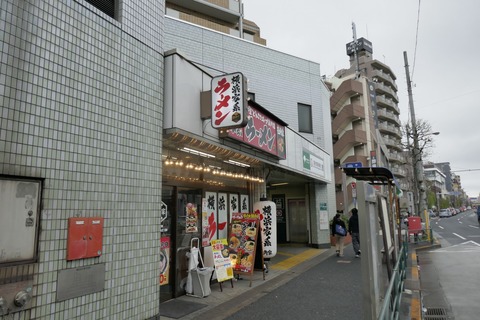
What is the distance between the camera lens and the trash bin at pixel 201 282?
7668 millimetres

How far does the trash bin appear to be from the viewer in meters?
7.67

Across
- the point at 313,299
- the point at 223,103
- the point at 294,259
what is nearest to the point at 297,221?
the point at 294,259

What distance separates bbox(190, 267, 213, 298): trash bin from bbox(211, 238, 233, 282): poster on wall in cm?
39

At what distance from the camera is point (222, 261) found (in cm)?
836

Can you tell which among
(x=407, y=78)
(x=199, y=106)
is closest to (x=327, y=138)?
(x=407, y=78)

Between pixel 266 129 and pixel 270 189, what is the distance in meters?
10.2

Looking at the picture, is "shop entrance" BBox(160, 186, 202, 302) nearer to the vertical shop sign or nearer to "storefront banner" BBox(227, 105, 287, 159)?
"storefront banner" BBox(227, 105, 287, 159)

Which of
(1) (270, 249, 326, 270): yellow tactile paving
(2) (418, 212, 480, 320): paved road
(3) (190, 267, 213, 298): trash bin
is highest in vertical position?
(3) (190, 267, 213, 298): trash bin

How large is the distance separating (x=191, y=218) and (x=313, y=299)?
354cm

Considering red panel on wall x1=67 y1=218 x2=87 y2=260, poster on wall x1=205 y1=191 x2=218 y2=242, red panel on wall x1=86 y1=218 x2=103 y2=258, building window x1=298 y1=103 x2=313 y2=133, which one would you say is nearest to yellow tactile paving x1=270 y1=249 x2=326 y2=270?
poster on wall x1=205 y1=191 x2=218 y2=242

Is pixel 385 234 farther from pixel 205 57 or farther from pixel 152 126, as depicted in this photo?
pixel 205 57

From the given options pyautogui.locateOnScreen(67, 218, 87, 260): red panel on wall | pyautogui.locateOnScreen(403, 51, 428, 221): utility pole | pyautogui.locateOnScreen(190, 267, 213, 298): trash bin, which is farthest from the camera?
pyautogui.locateOnScreen(403, 51, 428, 221): utility pole

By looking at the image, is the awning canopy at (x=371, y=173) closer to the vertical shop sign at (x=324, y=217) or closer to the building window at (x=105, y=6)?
the building window at (x=105, y=6)

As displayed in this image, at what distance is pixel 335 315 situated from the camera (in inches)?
254
